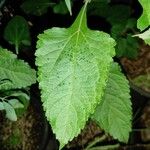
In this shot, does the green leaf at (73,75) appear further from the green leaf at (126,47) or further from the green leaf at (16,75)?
the green leaf at (126,47)

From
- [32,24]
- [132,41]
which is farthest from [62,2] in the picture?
[132,41]

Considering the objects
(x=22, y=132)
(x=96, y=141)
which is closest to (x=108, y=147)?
(x=96, y=141)

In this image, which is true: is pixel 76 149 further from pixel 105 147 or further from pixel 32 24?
pixel 32 24

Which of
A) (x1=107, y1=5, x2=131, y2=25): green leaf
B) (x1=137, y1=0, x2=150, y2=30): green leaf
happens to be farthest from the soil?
(x1=137, y1=0, x2=150, y2=30): green leaf

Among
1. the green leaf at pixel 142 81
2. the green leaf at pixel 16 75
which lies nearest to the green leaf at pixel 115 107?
the green leaf at pixel 16 75

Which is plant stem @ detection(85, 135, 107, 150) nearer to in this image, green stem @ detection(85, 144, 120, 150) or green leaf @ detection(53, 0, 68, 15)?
green stem @ detection(85, 144, 120, 150)

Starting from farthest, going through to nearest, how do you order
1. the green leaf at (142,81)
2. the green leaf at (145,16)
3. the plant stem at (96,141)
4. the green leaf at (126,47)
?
the green leaf at (142,81) < the plant stem at (96,141) < the green leaf at (126,47) < the green leaf at (145,16)
